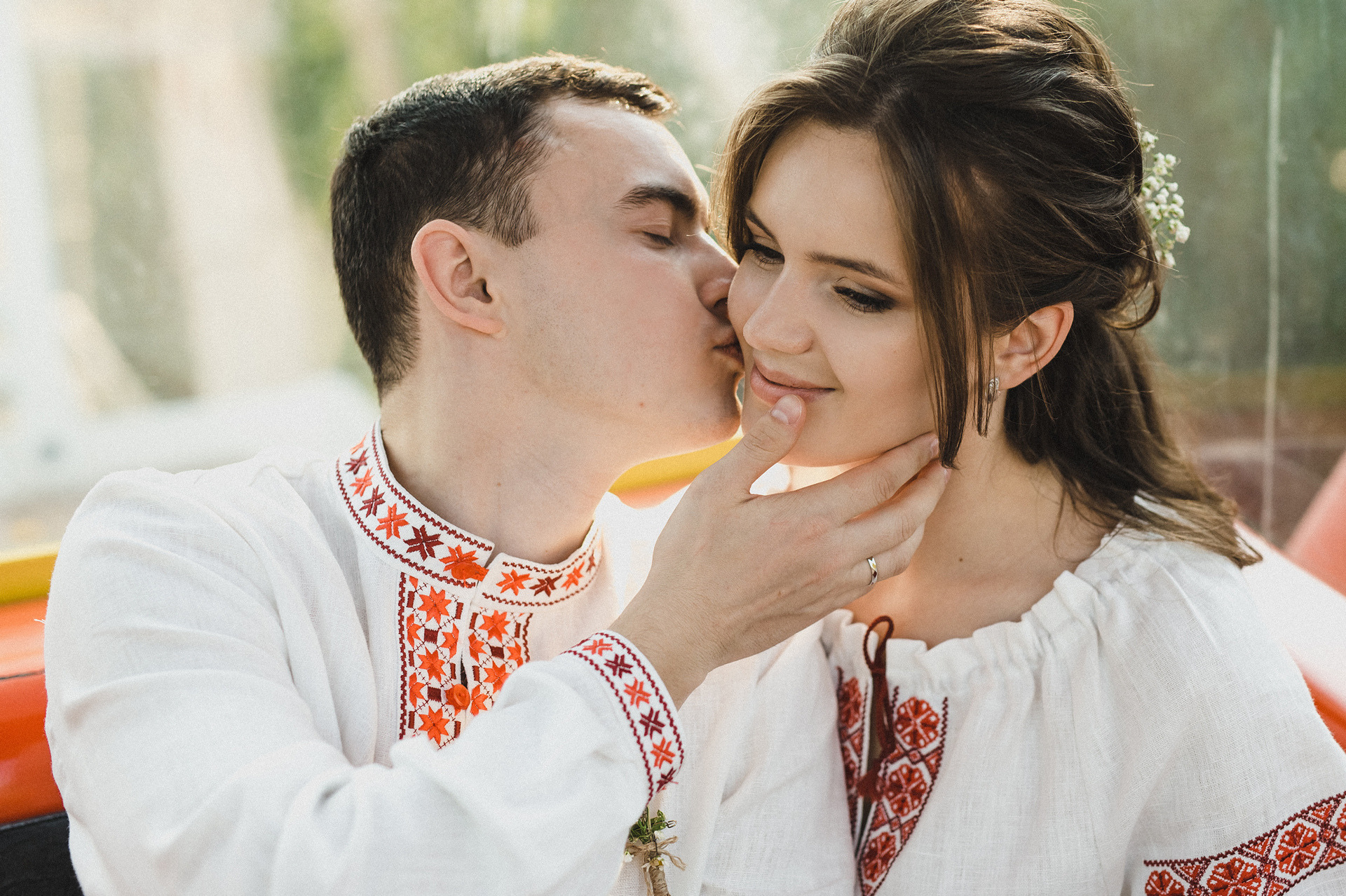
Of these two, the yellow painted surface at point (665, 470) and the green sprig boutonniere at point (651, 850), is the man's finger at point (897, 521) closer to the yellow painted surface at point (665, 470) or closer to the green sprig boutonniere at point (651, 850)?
the green sprig boutonniere at point (651, 850)

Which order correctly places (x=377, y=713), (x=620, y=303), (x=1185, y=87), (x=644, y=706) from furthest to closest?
(x=1185, y=87) < (x=620, y=303) < (x=377, y=713) < (x=644, y=706)

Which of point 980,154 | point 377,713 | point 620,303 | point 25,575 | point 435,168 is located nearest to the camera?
point 980,154

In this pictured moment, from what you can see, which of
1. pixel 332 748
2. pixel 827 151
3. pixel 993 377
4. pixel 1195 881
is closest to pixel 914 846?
pixel 1195 881

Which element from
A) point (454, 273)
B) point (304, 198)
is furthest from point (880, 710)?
point (304, 198)

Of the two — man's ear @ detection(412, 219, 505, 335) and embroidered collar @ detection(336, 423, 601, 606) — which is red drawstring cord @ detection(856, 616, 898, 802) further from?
man's ear @ detection(412, 219, 505, 335)

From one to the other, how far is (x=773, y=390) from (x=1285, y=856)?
87 centimetres

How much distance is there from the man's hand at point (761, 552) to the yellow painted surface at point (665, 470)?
44.9 inches

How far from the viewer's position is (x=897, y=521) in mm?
1383

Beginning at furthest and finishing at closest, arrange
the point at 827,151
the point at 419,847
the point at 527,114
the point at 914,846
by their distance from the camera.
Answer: the point at 527,114 → the point at 914,846 → the point at 827,151 → the point at 419,847

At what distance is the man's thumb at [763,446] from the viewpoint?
1344 mm

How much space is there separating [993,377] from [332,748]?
952 mm

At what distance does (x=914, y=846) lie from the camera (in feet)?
4.83

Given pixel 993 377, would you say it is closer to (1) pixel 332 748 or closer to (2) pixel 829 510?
(2) pixel 829 510

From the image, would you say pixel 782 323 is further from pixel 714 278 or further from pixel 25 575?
pixel 25 575
